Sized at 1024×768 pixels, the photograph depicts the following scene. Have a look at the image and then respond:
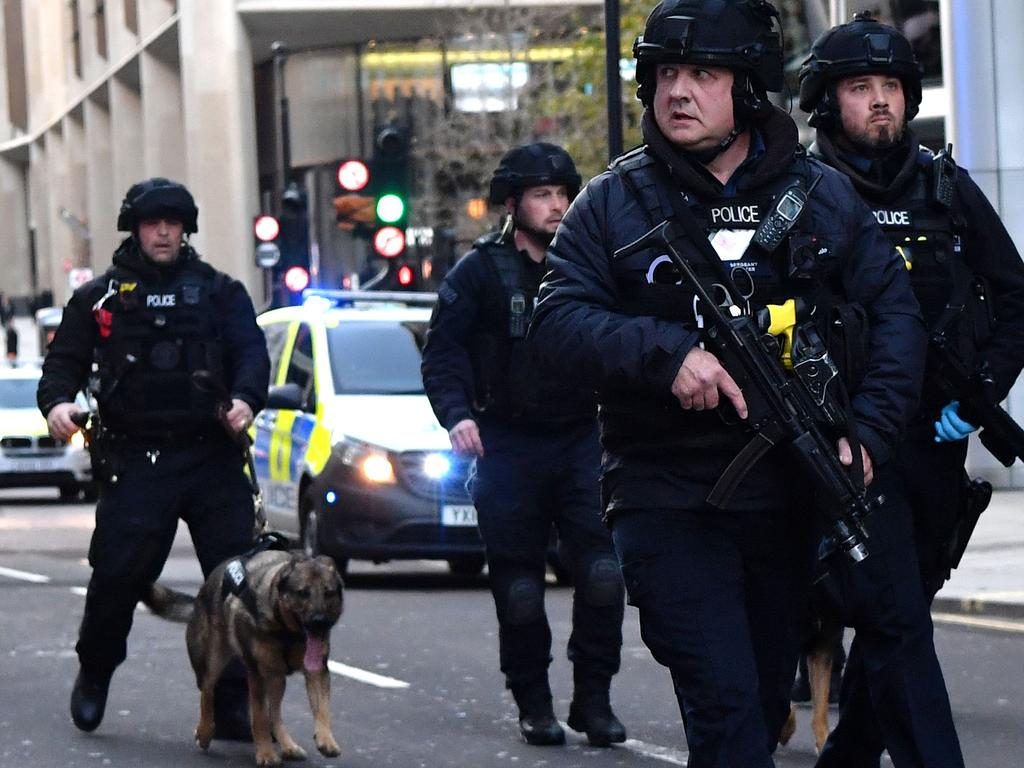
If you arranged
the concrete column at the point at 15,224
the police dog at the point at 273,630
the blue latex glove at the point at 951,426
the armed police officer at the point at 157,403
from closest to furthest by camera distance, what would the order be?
the blue latex glove at the point at 951,426 < the police dog at the point at 273,630 < the armed police officer at the point at 157,403 < the concrete column at the point at 15,224

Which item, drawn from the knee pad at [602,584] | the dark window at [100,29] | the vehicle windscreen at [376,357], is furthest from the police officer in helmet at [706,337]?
the dark window at [100,29]

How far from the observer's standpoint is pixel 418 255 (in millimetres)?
44750

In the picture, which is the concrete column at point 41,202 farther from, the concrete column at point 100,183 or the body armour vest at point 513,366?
the body armour vest at point 513,366

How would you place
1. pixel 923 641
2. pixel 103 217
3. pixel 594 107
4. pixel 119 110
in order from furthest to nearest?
1. pixel 103 217
2. pixel 119 110
3. pixel 594 107
4. pixel 923 641

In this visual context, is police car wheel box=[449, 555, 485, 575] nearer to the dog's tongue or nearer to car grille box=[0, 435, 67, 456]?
the dog's tongue

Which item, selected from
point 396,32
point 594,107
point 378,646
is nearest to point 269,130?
point 396,32

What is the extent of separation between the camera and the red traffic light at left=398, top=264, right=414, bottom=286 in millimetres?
22750

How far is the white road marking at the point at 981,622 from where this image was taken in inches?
431

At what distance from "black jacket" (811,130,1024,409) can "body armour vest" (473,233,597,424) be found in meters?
1.88

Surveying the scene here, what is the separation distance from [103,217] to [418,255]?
21.5m

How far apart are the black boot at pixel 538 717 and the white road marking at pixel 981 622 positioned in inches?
147

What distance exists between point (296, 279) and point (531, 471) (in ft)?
56.6

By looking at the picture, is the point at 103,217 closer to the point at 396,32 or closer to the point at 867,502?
the point at 396,32

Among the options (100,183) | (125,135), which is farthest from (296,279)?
(100,183)
